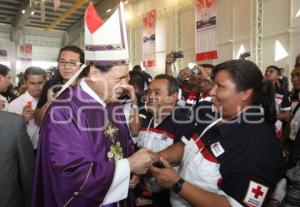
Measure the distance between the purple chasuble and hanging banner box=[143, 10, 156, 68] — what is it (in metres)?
12.1

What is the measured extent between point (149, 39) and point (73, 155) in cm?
1274

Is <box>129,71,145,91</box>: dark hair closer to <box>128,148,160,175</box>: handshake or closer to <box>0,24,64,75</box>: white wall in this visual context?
<box>128,148,160,175</box>: handshake

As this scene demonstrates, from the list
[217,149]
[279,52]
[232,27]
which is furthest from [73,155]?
[232,27]

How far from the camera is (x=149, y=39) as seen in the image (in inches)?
547

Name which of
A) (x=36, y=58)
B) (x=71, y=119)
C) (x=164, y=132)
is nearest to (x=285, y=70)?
(x=164, y=132)

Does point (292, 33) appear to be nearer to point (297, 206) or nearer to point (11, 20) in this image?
point (297, 206)

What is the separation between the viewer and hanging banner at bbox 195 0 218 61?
1007cm

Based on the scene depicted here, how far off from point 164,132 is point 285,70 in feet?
21.9

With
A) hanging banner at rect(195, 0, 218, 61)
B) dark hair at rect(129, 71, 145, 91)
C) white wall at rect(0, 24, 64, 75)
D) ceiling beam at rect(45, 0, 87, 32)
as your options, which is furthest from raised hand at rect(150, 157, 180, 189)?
white wall at rect(0, 24, 64, 75)

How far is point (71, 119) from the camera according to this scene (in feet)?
5.34

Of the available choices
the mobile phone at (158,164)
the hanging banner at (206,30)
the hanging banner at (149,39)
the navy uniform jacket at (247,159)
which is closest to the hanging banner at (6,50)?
the hanging banner at (149,39)

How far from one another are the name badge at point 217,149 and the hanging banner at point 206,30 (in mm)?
8641

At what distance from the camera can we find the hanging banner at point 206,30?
10.1 metres

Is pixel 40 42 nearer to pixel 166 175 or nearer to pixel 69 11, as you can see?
pixel 69 11
